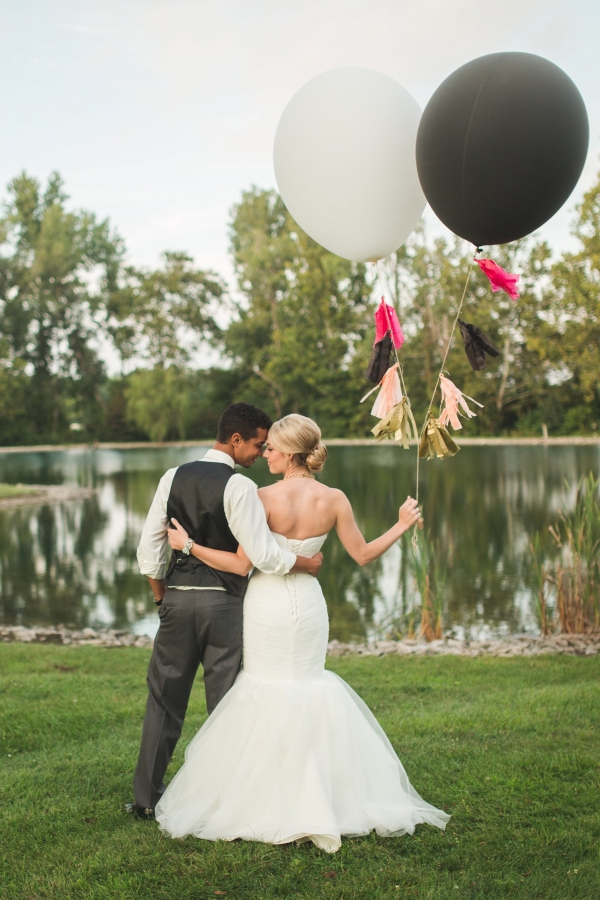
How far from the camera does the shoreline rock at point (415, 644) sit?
664cm

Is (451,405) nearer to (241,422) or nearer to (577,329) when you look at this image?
(241,422)

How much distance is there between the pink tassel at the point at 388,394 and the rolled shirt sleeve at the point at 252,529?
2.97 feet

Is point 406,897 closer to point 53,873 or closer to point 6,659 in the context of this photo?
point 53,873

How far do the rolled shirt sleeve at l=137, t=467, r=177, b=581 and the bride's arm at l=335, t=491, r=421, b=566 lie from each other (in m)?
0.70

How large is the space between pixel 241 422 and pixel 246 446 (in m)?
0.11

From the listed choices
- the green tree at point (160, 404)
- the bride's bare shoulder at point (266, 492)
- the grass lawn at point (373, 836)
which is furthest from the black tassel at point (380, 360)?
the green tree at point (160, 404)

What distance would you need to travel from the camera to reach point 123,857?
277 centimetres

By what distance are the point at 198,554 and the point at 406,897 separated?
1384 mm

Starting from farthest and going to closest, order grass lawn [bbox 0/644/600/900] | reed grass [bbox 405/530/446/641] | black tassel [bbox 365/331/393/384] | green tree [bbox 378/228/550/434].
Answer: green tree [bbox 378/228/550/434] < reed grass [bbox 405/530/446/641] < black tassel [bbox 365/331/393/384] < grass lawn [bbox 0/644/600/900]

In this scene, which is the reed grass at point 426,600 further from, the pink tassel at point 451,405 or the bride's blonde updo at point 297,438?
the bride's blonde updo at point 297,438

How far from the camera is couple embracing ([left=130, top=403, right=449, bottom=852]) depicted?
112 inches

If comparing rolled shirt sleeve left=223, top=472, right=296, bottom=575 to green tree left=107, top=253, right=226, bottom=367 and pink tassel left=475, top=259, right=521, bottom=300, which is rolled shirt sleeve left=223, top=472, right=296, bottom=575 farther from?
green tree left=107, top=253, right=226, bottom=367

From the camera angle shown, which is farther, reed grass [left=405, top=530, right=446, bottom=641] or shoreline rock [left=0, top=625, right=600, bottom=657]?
reed grass [left=405, top=530, right=446, bottom=641]

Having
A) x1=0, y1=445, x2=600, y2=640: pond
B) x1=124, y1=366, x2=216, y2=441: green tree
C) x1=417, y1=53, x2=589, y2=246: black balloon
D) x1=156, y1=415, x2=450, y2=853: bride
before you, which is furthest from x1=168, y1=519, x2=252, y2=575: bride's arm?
x1=124, y1=366, x2=216, y2=441: green tree
